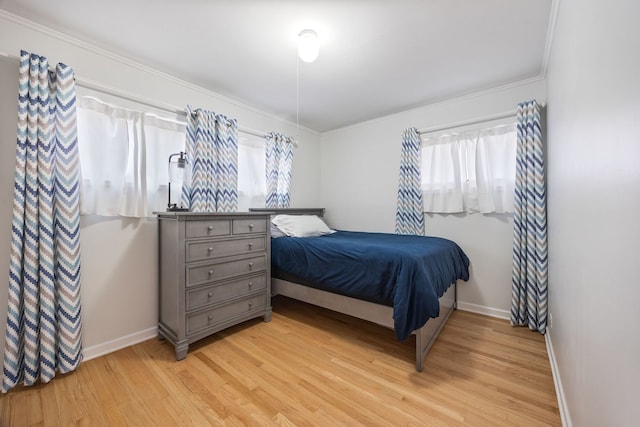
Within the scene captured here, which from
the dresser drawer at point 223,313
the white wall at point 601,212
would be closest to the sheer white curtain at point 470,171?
the white wall at point 601,212

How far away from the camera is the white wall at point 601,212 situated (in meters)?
0.62

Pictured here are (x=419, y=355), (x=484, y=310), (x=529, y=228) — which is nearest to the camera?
(x=419, y=355)

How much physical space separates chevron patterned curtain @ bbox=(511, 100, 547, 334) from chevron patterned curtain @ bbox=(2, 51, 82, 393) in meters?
3.54

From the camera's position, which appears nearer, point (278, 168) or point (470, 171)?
point (470, 171)

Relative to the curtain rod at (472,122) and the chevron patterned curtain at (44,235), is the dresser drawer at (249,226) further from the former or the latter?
the curtain rod at (472,122)

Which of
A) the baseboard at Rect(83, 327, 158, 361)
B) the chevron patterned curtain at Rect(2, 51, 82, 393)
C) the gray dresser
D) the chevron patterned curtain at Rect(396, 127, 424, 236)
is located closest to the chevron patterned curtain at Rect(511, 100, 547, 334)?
the chevron patterned curtain at Rect(396, 127, 424, 236)

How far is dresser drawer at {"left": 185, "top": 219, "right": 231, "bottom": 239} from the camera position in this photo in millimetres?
1940

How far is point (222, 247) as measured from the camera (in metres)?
2.14

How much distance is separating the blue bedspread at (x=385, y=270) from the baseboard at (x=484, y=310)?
39cm

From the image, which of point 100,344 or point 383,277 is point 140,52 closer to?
point 100,344

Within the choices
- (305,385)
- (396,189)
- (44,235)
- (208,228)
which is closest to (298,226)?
(208,228)

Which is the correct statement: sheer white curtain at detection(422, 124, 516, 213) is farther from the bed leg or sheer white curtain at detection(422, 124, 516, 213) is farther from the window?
the window

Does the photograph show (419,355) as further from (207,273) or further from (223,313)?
(207,273)

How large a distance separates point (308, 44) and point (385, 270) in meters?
1.69
